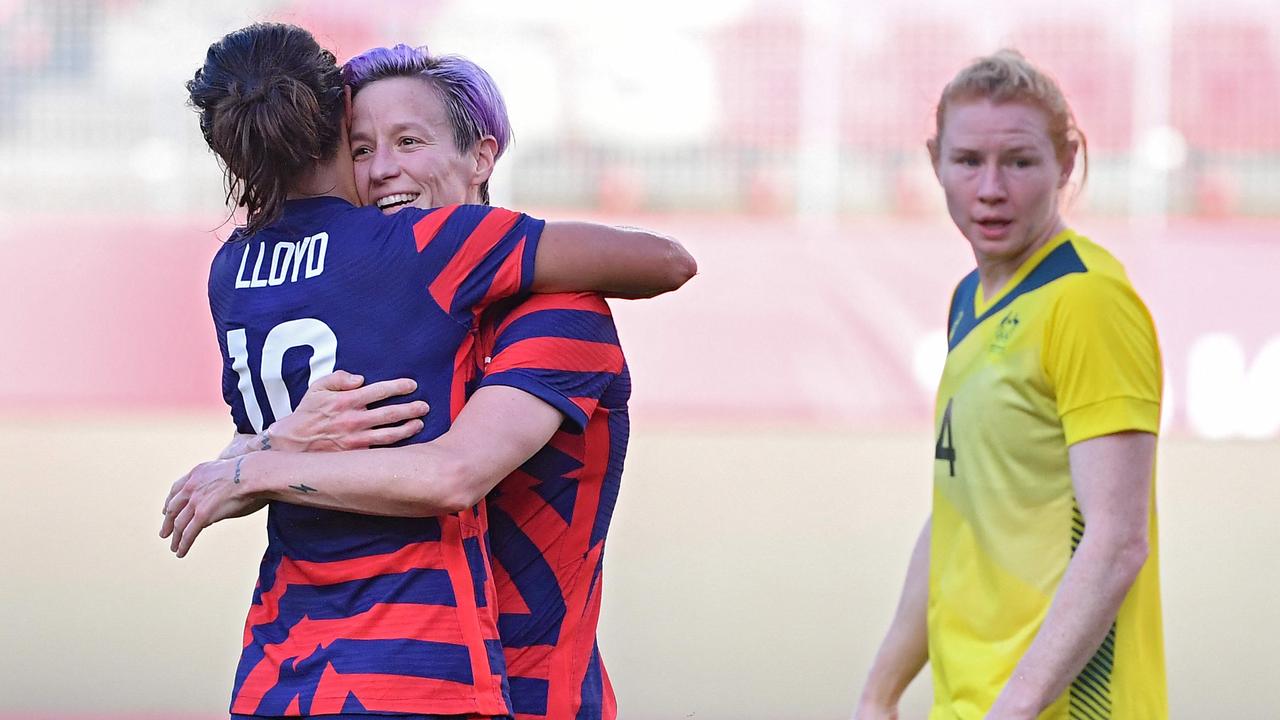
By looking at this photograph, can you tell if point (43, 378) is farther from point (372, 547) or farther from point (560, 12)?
point (372, 547)

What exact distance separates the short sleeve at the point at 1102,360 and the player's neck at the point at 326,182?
Answer: 0.99 m

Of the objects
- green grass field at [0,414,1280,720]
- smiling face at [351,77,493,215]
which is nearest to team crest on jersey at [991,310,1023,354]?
smiling face at [351,77,493,215]

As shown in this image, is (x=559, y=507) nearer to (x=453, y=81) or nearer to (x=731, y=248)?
(x=453, y=81)

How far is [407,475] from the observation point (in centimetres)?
192

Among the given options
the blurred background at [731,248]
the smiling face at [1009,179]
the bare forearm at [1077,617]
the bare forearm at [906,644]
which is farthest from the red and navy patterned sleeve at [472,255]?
the blurred background at [731,248]

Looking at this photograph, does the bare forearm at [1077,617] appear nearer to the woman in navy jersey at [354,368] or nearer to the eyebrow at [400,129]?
the woman in navy jersey at [354,368]

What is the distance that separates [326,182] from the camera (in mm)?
2133

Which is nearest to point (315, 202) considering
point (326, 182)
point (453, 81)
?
point (326, 182)

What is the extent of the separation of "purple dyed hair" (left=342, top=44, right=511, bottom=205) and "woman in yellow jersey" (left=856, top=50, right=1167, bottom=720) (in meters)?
0.70

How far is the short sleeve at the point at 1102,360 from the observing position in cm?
212

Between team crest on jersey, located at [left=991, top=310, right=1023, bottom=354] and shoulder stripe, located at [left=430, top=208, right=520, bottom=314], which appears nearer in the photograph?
shoulder stripe, located at [left=430, top=208, right=520, bottom=314]

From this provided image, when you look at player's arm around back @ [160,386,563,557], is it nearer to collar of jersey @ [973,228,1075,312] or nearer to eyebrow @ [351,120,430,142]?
eyebrow @ [351,120,430,142]

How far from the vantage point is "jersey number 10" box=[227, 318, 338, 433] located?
2014 mm

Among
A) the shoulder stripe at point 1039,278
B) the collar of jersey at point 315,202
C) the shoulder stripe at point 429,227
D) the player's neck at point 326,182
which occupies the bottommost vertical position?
the shoulder stripe at point 1039,278
